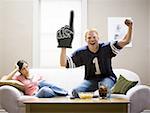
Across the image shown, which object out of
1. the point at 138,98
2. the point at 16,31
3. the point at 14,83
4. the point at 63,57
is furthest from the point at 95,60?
the point at 16,31

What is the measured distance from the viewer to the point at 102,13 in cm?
499

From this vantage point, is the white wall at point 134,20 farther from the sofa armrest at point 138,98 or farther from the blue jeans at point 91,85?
the sofa armrest at point 138,98

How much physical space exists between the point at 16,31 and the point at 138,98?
2564 mm

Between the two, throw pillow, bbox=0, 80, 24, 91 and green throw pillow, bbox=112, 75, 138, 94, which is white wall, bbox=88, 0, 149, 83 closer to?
green throw pillow, bbox=112, 75, 138, 94

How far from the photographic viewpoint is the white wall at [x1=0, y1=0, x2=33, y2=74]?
4988mm

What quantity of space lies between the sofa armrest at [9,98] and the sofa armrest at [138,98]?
135 cm

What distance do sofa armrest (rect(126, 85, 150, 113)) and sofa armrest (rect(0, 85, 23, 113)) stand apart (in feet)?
4.44

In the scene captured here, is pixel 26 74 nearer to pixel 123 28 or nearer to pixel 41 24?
pixel 41 24

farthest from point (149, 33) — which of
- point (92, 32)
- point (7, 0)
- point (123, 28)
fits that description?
point (7, 0)

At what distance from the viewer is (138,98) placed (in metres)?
3.39

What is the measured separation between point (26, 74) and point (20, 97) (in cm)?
57

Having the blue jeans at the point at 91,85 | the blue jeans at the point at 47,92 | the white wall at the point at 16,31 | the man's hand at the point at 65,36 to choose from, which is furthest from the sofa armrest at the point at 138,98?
the white wall at the point at 16,31

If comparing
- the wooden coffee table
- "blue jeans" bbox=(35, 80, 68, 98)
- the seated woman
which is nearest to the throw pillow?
the seated woman

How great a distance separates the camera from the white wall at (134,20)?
496 centimetres
